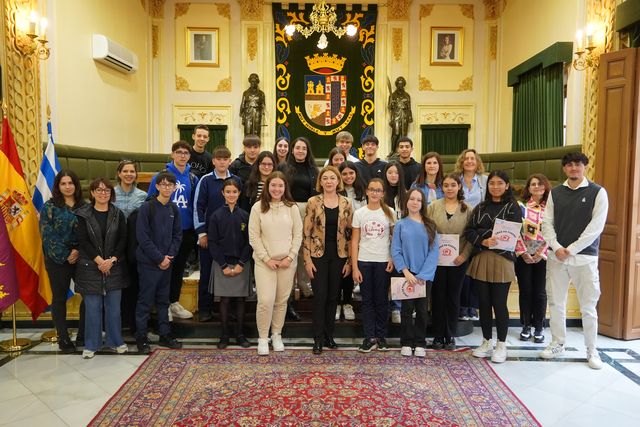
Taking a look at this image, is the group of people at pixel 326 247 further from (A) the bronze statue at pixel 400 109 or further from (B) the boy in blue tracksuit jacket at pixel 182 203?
(A) the bronze statue at pixel 400 109

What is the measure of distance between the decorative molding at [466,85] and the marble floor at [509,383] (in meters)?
5.97

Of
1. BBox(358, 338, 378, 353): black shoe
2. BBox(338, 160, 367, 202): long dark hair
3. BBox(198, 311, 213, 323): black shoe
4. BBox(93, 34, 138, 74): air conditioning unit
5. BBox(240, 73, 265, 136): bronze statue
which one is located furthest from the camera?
BBox(240, 73, 265, 136): bronze statue

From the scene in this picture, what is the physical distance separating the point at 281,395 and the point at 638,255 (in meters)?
3.38

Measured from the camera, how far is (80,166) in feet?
18.9

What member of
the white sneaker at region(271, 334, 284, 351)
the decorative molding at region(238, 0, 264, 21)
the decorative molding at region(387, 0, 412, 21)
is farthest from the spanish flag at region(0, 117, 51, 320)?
the decorative molding at region(387, 0, 412, 21)

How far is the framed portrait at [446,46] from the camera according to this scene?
8930 mm

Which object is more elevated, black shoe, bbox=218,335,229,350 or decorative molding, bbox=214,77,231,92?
decorative molding, bbox=214,77,231,92

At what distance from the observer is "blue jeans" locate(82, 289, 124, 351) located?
12.0 ft

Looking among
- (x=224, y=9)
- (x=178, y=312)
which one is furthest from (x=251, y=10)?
(x=178, y=312)

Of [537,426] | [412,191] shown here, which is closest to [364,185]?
[412,191]

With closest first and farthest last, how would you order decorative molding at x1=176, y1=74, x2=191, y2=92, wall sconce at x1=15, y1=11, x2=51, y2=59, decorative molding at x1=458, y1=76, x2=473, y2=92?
wall sconce at x1=15, y1=11, x2=51, y2=59 < decorative molding at x1=176, y1=74, x2=191, y2=92 < decorative molding at x1=458, y1=76, x2=473, y2=92

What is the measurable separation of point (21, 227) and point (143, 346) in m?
1.42

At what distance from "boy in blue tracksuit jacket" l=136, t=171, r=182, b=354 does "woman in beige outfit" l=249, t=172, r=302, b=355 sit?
670 millimetres

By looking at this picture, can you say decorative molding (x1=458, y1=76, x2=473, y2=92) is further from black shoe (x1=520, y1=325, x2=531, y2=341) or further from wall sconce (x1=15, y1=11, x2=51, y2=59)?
wall sconce (x1=15, y1=11, x2=51, y2=59)
